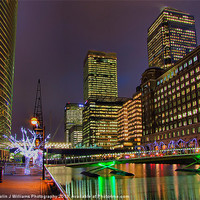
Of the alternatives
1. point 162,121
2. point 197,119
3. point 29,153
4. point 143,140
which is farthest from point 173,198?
point 143,140

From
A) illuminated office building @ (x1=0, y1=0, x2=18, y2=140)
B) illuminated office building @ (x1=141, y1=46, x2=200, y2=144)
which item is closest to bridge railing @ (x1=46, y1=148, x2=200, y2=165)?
illuminated office building @ (x1=141, y1=46, x2=200, y2=144)

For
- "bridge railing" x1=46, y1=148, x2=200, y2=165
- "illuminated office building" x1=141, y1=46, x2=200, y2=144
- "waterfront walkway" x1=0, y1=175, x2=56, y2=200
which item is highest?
"illuminated office building" x1=141, y1=46, x2=200, y2=144

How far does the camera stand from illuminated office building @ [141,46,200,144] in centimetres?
12431

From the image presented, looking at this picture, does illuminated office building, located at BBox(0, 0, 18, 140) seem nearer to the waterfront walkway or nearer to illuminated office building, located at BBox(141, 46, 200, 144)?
illuminated office building, located at BBox(141, 46, 200, 144)

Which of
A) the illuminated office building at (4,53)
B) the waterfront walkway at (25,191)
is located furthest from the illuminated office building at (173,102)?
the waterfront walkway at (25,191)

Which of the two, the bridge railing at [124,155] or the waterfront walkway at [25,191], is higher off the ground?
the bridge railing at [124,155]

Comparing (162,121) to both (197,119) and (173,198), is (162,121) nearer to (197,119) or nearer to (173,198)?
(197,119)

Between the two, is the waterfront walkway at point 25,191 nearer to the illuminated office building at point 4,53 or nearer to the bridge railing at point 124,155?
the bridge railing at point 124,155

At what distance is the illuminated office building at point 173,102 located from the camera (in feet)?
408

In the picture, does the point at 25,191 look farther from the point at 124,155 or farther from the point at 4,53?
the point at 4,53

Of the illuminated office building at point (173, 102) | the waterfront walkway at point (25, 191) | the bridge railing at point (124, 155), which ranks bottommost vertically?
the waterfront walkway at point (25, 191)

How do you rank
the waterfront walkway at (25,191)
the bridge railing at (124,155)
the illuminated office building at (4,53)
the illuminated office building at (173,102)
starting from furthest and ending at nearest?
1. the illuminated office building at (4,53)
2. the illuminated office building at (173,102)
3. the bridge railing at (124,155)
4. the waterfront walkway at (25,191)

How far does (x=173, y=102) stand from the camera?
14300cm

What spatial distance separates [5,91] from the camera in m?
143
